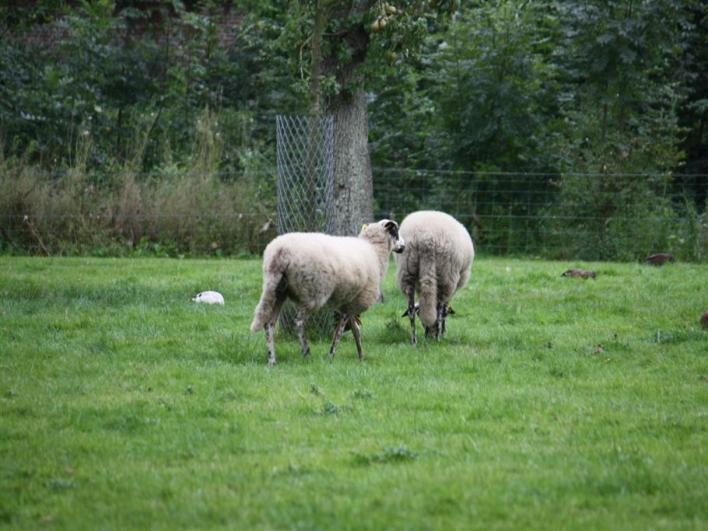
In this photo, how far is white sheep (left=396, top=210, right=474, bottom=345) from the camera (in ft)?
34.2

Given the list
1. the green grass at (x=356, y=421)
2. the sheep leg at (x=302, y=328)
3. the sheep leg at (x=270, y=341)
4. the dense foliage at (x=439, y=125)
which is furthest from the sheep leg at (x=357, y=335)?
the dense foliage at (x=439, y=125)

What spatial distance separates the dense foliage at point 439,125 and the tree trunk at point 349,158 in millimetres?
3053

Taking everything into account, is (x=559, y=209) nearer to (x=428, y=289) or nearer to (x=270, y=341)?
(x=428, y=289)

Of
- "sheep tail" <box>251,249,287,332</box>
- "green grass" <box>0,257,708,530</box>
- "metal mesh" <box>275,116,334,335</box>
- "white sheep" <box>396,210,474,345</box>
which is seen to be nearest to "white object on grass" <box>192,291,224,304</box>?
"green grass" <box>0,257,708,530</box>

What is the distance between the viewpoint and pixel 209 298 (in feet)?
42.0

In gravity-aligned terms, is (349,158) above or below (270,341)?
above

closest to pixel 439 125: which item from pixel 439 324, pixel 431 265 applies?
pixel 439 324

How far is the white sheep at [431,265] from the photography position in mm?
10438

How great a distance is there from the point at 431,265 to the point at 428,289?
10.5 inches

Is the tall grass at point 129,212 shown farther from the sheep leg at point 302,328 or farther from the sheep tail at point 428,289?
the sheep leg at point 302,328

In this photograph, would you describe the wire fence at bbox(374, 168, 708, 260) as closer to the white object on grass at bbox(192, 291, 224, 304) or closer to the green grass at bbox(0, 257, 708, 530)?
the green grass at bbox(0, 257, 708, 530)

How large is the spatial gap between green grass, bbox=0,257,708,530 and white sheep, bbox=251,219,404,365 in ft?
1.36

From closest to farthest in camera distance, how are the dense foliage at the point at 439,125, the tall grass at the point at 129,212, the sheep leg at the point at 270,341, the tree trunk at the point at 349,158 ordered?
the sheep leg at the point at 270,341 < the tree trunk at the point at 349,158 < the tall grass at the point at 129,212 < the dense foliage at the point at 439,125

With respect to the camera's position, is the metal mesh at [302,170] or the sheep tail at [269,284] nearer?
the sheep tail at [269,284]
